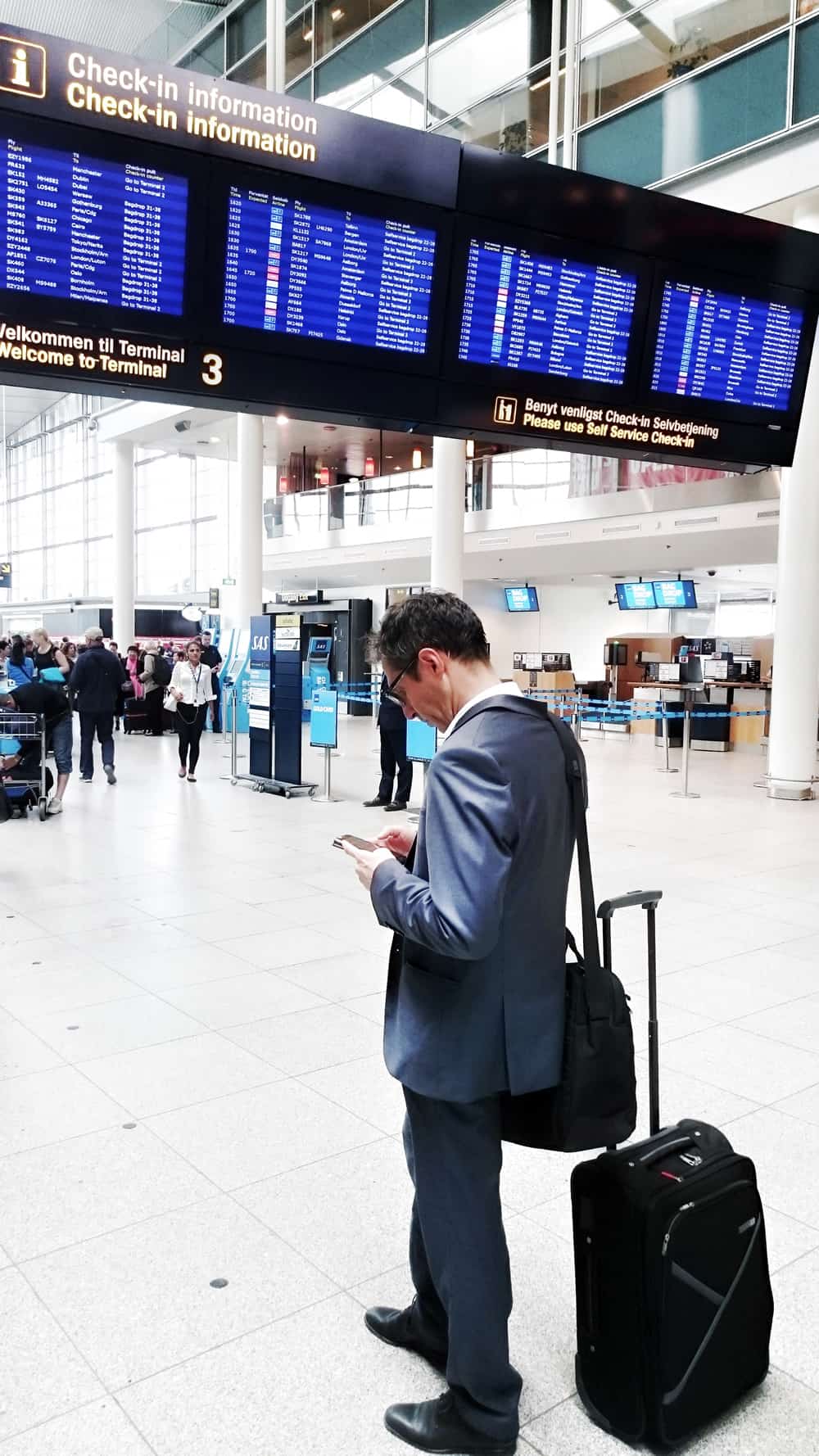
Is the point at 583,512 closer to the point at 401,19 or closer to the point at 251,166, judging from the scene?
the point at 401,19

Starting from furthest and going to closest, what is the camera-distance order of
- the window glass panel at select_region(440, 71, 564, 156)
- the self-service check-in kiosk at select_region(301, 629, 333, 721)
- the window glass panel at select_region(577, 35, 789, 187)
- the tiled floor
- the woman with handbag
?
the self-service check-in kiosk at select_region(301, 629, 333, 721) < the window glass panel at select_region(440, 71, 564, 156) < the woman with handbag < the window glass panel at select_region(577, 35, 789, 187) < the tiled floor

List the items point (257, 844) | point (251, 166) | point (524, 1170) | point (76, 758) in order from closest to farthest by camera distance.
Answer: point (524, 1170), point (251, 166), point (257, 844), point (76, 758)

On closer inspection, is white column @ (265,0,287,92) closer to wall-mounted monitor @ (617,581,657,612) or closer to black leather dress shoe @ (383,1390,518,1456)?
black leather dress shoe @ (383,1390,518,1456)

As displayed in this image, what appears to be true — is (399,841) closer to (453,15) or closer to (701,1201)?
(701,1201)

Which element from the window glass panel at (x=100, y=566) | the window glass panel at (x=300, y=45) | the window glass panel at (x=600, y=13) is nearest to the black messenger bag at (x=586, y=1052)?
the window glass panel at (x=600, y=13)

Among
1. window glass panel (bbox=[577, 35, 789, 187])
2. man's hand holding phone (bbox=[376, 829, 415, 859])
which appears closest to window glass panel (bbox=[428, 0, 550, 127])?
window glass panel (bbox=[577, 35, 789, 187])

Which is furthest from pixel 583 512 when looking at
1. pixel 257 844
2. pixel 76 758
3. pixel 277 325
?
pixel 277 325

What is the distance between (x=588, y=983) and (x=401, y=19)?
1607 centimetres

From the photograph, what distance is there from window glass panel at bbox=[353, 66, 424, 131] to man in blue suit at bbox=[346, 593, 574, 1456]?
46.2ft

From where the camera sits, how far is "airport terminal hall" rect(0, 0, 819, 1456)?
2.01 meters

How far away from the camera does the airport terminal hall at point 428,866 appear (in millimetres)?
2014

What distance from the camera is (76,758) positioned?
15.3 metres

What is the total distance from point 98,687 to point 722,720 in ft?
36.0

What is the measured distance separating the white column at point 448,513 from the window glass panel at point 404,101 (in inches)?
167
